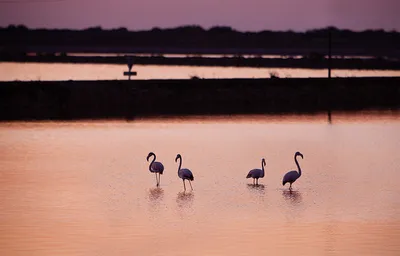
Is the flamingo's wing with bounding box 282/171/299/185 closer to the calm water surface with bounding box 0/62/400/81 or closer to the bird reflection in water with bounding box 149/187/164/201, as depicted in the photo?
the bird reflection in water with bounding box 149/187/164/201

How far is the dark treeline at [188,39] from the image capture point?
14762 centimetres

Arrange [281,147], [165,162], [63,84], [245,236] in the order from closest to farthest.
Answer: [245,236] < [165,162] < [281,147] < [63,84]

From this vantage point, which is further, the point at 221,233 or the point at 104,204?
the point at 104,204

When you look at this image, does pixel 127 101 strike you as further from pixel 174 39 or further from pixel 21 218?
pixel 174 39

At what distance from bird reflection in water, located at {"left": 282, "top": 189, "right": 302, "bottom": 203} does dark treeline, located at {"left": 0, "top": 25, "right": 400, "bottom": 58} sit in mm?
120124

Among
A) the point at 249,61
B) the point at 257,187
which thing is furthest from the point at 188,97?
the point at 249,61

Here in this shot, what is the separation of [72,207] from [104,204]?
0.62m

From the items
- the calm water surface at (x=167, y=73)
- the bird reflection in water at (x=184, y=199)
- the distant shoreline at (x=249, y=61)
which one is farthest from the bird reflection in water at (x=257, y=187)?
the distant shoreline at (x=249, y=61)

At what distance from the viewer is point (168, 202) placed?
A: 19531mm

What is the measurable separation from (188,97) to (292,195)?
29471 mm

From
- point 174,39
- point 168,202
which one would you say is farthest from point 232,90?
point 174,39

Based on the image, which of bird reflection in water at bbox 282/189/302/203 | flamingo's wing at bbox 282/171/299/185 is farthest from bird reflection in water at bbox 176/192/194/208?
flamingo's wing at bbox 282/171/299/185

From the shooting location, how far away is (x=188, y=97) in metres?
49.7

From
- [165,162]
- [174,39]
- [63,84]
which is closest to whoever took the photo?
[165,162]
